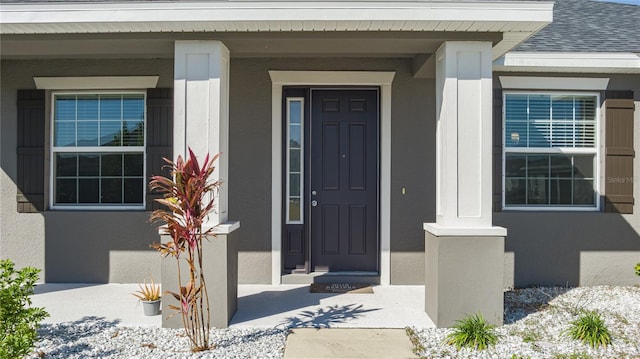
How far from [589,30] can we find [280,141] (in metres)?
4.56

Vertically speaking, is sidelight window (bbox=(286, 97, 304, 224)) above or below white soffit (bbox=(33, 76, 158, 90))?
below

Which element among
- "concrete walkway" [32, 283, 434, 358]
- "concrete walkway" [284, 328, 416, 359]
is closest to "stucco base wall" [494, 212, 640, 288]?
"concrete walkway" [32, 283, 434, 358]

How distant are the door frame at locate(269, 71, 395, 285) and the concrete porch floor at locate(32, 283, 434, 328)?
15.3 inches

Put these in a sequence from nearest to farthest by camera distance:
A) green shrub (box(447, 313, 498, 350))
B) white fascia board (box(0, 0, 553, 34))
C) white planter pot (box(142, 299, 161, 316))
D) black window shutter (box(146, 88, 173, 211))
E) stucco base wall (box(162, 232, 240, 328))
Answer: green shrub (box(447, 313, 498, 350)) → white fascia board (box(0, 0, 553, 34)) → stucco base wall (box(162, 232, 240, 328)) → white planter pot (box(142, 299, 161, 316)) → black window shutter (box(146, 88, 173, 211))

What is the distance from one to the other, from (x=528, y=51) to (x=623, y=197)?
2.17m

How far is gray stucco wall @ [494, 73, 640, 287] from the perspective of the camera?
5469mm

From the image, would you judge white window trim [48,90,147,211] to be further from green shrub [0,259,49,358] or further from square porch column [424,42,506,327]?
square porch column [424,42,506,327]

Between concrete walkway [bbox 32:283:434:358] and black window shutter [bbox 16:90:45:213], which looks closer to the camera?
concrete walkway [bbox 32:283:434:358]

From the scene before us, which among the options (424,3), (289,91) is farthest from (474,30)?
(289,91)

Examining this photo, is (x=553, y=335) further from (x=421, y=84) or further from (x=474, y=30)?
(x=421, y=84)

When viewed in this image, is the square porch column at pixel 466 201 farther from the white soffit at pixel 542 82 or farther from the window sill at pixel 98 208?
the window sill at pixel 98 208

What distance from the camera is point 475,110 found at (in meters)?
4.05

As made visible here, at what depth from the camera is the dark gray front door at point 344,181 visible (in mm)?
5578

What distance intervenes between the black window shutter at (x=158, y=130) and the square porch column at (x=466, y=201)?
329 centimetres
